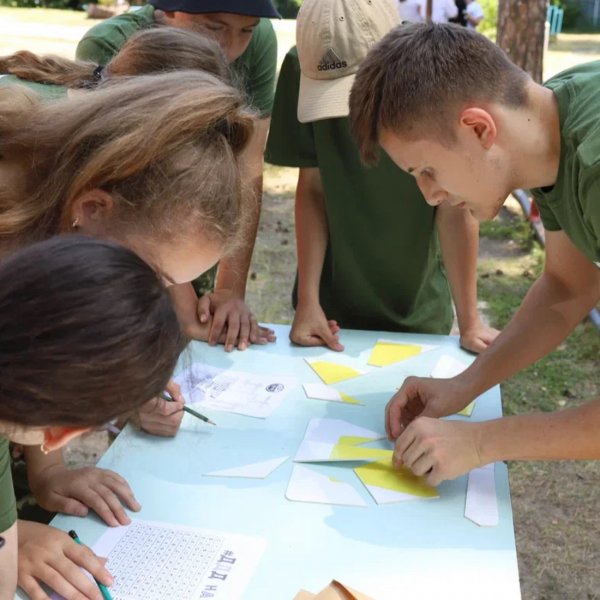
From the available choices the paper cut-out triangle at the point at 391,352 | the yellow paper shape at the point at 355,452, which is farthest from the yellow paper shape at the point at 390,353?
the yellow paper shape at the point at 355,452

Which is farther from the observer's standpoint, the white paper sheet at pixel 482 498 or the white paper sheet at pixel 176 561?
the white paper sheet at pixel 482 498

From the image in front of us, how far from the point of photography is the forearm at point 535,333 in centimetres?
176

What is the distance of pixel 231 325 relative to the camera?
6.90ft

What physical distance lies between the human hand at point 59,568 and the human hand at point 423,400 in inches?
26.6

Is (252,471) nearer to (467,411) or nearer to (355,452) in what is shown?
(355,452)

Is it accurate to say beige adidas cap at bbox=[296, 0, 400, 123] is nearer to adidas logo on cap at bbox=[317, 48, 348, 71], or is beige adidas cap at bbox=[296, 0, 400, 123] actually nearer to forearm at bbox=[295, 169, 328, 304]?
adidas logo on cap at bbox=[317, 48, 348, 71]

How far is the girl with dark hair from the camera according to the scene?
0.89 m

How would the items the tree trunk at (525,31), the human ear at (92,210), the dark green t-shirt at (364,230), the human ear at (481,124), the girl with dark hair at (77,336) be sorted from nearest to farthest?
the girl with dark hair at (77,336)
the human ear at (92,210)
the human ear at (481,124)
the dark green t-shirt at (364,230)
the tree trunk at (525,31)

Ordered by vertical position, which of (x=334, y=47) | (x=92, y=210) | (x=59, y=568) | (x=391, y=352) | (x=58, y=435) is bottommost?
(x=391, y=352)

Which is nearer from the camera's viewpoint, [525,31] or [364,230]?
[364,230]

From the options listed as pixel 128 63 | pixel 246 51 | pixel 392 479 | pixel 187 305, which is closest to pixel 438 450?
pixel 392 479

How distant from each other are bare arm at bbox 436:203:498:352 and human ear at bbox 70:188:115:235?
1.10 meters

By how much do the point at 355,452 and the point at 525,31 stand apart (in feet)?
18.9

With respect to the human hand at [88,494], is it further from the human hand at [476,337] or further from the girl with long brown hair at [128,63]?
the human hand at [476,337]
